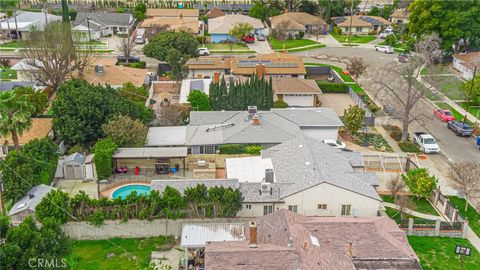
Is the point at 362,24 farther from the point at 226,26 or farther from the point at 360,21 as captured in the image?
the point at 226,26

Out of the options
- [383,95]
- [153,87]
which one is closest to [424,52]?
[383,95]

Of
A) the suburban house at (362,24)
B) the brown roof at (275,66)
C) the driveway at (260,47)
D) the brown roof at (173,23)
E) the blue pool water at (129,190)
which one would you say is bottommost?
the blue pool water at (129,190)

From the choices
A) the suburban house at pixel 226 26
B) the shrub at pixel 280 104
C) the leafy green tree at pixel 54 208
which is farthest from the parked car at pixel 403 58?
the leafy green tree at pixel 54 208

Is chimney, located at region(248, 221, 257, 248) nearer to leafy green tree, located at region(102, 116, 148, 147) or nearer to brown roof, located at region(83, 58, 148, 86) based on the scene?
leafy green tree, located at region(102, 116, 148, 147)

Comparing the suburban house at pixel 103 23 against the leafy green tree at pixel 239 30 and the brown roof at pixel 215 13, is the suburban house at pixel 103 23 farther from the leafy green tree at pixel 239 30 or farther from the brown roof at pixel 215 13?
the leafy green tree at pixel 239 30

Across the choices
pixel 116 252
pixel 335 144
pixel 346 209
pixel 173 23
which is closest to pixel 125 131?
pixel 116 252

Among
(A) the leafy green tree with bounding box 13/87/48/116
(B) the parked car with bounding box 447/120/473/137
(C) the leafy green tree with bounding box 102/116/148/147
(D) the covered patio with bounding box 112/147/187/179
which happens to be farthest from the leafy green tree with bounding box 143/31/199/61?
(B) the parked car with bounding box 447/120/473/137
